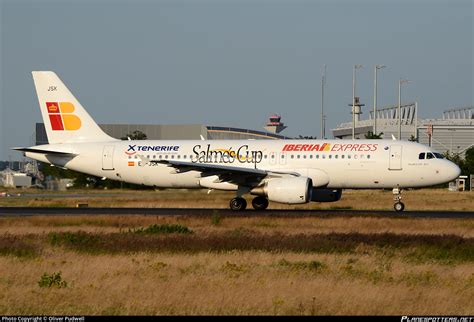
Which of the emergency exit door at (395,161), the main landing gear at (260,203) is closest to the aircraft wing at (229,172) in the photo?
the main landing gear at (260,203)

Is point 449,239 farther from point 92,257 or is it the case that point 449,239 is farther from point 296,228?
point 92,257

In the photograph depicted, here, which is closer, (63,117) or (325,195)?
(325,195)

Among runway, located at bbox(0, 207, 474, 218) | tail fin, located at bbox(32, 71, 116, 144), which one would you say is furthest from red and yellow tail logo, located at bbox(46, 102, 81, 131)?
runway, located at bbox(0, 207, 474, 218)

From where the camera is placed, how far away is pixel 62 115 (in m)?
44.8

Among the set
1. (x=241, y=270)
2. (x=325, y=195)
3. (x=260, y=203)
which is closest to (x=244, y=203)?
(x=260, y=203)

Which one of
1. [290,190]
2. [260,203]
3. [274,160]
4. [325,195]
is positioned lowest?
[260,203]

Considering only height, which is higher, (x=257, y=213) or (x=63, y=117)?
(x=63, y=117)

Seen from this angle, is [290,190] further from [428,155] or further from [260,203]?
[428,155]

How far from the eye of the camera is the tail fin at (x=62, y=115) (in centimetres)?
4469

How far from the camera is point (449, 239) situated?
24.2 meters

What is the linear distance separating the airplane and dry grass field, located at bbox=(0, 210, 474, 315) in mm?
8678

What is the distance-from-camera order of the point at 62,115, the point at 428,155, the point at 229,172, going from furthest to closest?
the point at 62,115
the point at 428,155
the point at 229,172

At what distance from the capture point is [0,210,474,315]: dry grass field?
14.5 m

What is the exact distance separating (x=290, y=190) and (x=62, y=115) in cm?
1406
